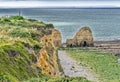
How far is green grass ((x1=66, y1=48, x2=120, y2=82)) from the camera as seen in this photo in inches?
2366

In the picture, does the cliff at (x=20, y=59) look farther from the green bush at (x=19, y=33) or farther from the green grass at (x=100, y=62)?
the green grass at (x=100, y=62)

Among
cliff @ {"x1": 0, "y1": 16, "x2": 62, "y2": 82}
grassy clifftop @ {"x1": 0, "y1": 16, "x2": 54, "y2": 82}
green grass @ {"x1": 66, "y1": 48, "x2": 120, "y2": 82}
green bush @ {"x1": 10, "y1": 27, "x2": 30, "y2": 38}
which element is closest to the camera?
grassy clifftop @ {"x1": 0, "y1": 16, "x2": 54, "y2": 82}

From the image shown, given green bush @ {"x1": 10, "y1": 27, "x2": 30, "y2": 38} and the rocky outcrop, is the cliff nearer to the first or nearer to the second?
green bush @ {"x1": 10, "y1": 27, "x2": 30, "y2": 38}

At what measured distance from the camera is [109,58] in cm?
7981

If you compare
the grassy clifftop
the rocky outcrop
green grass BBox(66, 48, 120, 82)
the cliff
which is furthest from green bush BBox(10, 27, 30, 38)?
the rocky outcrop

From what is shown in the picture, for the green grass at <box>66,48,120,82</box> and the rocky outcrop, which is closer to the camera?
the green grass at <box>66,48,120,82</box>

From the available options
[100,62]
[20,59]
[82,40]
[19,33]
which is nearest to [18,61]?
[20,59]

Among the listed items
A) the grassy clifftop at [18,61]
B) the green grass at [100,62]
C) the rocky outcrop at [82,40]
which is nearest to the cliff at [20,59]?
the grassy clifftop at [18,61]

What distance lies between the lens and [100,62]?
241 feet

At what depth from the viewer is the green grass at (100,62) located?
60100 mm

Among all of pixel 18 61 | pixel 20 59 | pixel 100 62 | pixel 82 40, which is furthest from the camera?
pixel 82 40

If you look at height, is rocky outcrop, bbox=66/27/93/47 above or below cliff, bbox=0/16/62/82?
below

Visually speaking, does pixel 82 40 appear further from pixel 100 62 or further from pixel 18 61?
pixel 18 61

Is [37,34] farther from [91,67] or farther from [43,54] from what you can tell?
[91,67]
